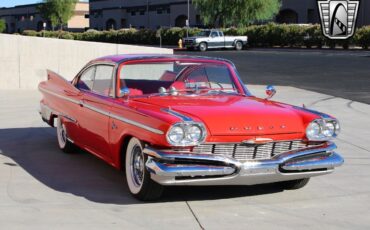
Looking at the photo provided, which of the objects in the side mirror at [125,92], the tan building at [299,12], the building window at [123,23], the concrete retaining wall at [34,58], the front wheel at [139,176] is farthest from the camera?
the building window at [123,23]

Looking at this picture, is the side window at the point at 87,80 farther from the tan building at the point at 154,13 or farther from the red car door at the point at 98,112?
the tan building at the point at 154,13

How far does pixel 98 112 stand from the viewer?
636 cm

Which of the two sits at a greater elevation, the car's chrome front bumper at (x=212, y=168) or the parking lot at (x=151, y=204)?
the car's chrome front bumper at (x=212, y=168)

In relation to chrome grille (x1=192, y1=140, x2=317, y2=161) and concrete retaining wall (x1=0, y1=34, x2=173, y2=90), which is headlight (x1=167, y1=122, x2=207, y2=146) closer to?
chrome grille (x1=192, y1=140, x2=317, y2=161)

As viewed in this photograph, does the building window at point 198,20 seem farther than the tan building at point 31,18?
No

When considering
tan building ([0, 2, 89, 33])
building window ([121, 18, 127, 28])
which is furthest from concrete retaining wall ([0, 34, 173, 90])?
tan building ([0, 2, 89, 33])

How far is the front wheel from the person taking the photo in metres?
5.32

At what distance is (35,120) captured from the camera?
10875 mm

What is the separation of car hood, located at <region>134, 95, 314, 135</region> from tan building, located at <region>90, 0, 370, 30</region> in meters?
62.8

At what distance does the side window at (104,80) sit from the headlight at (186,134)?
4.85ft

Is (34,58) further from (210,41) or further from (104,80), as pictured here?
(210,41)

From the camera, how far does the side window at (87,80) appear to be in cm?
712

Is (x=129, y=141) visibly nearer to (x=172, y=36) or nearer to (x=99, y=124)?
(x=99, y=124)

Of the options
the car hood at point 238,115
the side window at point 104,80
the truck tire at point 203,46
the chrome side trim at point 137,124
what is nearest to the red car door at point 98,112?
the side window at point 104,80
